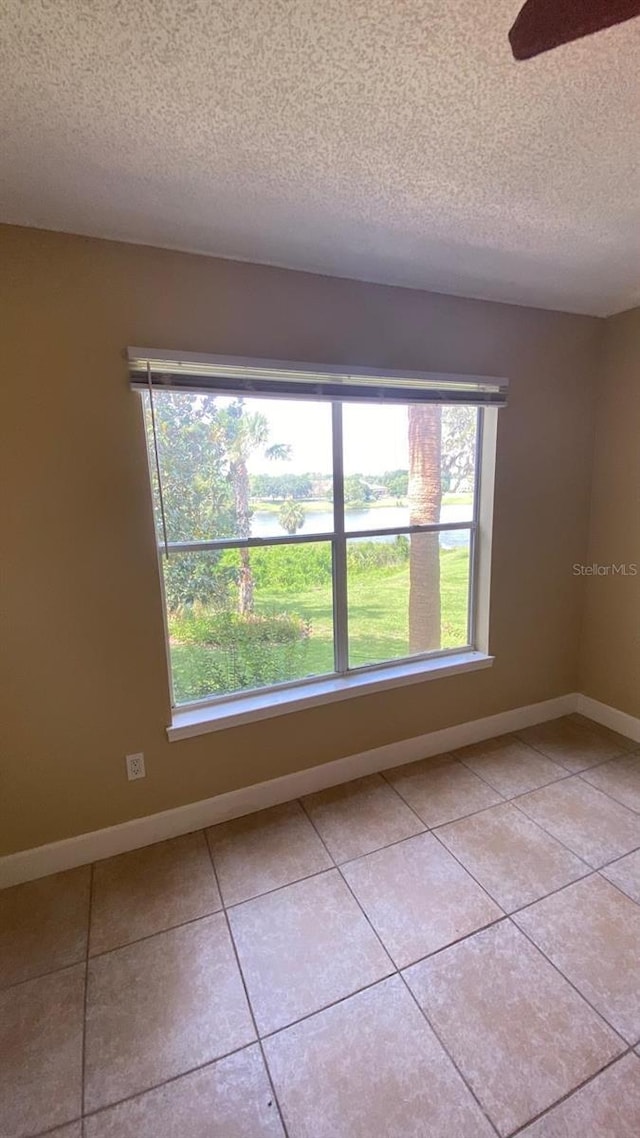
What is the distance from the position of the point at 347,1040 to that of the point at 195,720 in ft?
3.61

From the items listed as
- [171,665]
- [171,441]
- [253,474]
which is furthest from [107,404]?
[171,665]

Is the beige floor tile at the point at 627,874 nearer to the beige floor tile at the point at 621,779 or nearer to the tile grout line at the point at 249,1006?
the beige floor tile at the point at 621,779

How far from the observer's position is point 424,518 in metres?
2.34

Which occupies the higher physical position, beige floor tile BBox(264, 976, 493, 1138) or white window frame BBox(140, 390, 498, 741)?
white window frame BBox(140, 390, 498, 741)

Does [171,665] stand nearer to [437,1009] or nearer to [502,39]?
[437,1009]

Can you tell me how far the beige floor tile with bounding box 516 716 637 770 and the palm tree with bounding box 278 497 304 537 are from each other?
1.79 meters

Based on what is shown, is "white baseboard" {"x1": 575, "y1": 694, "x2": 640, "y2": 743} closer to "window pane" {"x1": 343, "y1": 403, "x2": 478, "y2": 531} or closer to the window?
the window

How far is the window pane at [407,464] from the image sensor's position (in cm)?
212

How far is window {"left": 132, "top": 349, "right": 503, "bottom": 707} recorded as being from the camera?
6.03 feet

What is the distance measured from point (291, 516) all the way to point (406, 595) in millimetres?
771

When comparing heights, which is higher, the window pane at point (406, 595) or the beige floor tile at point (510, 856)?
the window pane at point (406, 595)

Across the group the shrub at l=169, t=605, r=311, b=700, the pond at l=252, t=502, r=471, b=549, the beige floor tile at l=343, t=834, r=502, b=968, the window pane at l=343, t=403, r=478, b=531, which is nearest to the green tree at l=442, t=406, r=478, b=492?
the window pane at l=343, t=403, r=478, b=531

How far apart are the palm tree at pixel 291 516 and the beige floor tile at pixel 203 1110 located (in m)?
1.68

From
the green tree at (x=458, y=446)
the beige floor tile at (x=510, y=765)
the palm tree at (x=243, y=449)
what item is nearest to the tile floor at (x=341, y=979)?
the beige floor tile at (x=510, y=765)
